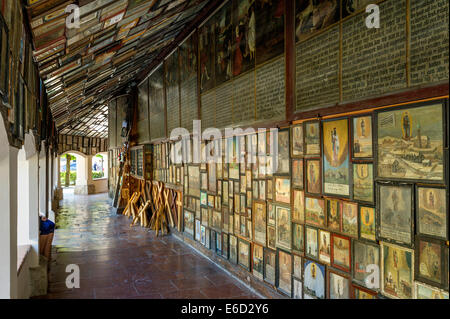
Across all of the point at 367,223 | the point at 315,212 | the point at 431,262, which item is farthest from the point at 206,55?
the point at 431,262

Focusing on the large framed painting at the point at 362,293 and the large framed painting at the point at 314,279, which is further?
the large framed painting at the point at 314,279

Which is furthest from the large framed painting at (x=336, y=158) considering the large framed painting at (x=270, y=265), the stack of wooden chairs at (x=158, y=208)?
the stack of wooden chairs at (x=158, y=208)

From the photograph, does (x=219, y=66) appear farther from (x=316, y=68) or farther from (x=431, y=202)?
(x=431, y=202)

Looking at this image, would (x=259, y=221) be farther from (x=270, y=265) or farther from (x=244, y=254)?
(x=244, y=254)

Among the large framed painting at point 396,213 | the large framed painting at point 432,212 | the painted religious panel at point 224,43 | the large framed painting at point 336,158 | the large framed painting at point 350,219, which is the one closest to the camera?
the large framed painting at point 432,212

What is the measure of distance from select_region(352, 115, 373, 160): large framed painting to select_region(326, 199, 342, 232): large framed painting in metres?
0.61

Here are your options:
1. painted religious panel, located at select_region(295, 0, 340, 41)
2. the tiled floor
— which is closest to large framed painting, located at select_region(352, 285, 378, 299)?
the tiled floor

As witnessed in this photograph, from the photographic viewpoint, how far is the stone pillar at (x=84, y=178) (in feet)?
74.5

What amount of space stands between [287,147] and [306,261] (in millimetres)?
1539

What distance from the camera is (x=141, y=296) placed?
5.49 metres

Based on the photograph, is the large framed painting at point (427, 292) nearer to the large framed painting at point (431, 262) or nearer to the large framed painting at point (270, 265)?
the large framed painting at point (431, 262)

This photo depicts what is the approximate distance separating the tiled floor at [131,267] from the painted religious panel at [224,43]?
377 cm

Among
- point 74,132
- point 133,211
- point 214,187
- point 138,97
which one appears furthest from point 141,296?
point 74,132

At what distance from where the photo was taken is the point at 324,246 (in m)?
4.15
